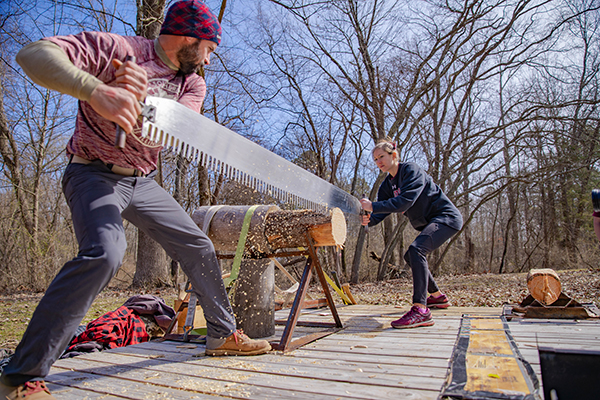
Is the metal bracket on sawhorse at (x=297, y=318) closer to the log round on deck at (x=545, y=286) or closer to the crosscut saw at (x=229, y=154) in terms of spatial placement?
the crosscut saw at (x=229, y=154)

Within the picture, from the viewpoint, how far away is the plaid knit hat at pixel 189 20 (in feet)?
7.20

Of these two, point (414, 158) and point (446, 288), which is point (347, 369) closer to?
point (446, 288)

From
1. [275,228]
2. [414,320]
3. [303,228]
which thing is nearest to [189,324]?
[275,228]

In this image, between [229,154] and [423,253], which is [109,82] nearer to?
[229,154]

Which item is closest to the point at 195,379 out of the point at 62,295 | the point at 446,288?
the point at 62,295

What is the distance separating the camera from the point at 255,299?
3.59 metres

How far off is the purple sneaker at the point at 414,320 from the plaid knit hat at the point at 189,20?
2991 mm

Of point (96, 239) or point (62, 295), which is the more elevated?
point (96, 239)

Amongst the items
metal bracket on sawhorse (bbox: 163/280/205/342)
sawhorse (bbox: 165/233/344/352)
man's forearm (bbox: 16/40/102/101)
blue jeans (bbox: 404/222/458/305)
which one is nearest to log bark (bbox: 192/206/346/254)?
sawhorse (bbox: 165/233/344/352)

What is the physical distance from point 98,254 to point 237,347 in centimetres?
128

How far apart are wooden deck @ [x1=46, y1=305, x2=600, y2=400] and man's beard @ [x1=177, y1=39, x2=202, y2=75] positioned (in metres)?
1.89

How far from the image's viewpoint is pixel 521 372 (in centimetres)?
204

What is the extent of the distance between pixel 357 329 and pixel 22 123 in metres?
14.2

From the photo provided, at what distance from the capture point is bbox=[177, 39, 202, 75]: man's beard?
2.26 metres
